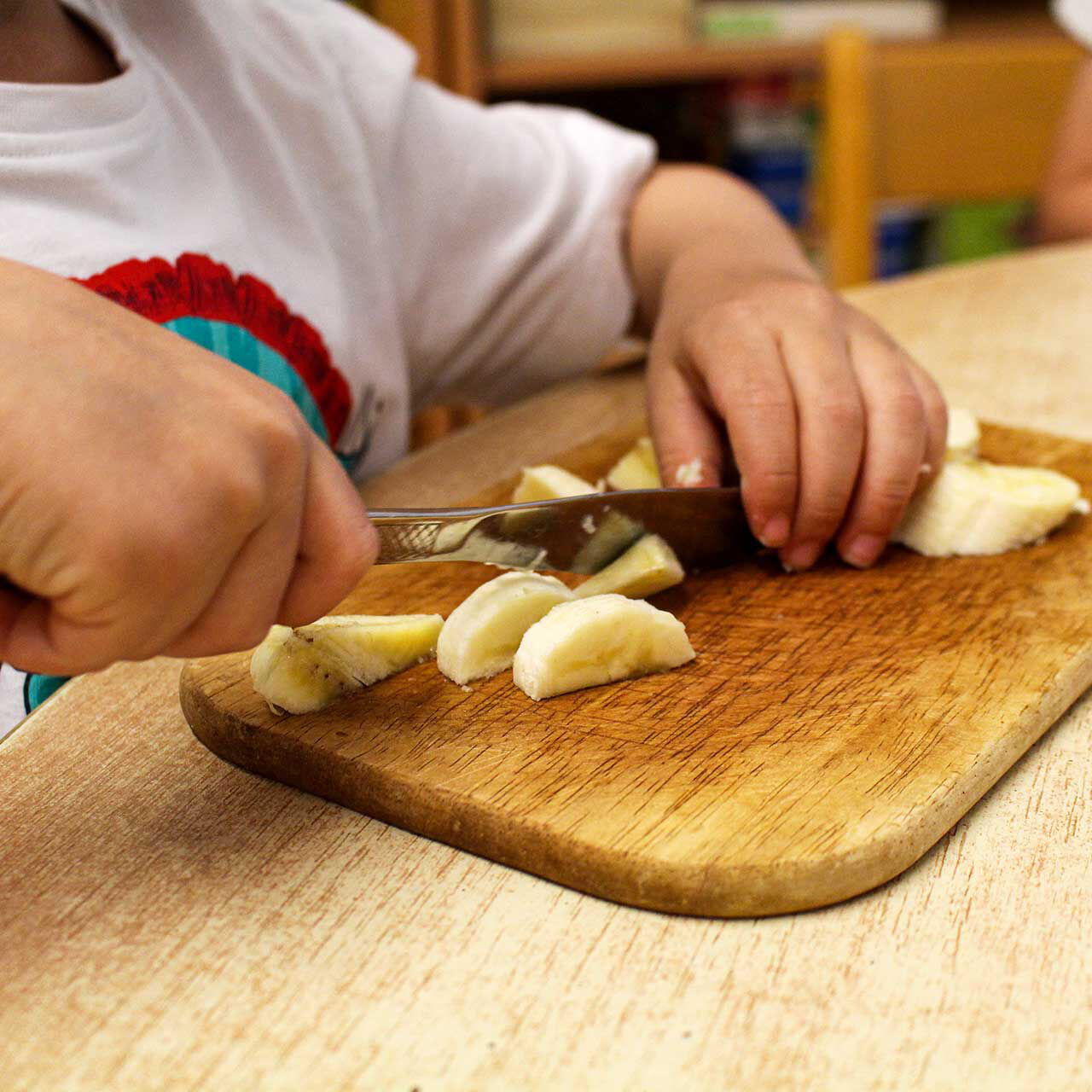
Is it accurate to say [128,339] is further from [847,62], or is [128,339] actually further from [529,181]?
[847,62]

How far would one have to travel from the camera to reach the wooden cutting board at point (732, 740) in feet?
1.45

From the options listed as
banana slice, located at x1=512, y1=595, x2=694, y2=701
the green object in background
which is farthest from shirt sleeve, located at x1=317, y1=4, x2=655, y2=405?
the green object in background

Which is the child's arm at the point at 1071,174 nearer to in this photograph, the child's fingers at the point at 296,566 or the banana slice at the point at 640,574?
the banana slice at the point at 640,574

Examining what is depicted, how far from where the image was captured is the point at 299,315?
858mm

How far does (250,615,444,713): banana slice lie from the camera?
54 cm

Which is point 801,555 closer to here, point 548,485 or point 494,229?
point 548,485

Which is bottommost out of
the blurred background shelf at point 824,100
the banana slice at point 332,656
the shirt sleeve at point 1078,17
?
the blurred background shelf at point 824,100

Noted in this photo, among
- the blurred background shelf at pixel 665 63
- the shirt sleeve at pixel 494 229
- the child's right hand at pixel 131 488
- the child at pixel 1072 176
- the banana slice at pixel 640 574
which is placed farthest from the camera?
the blurred background shelf at pixel 665 63

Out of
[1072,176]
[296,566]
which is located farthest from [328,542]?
[1072,176]

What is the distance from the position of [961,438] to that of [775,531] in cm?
18

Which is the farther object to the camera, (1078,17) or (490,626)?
(1078,17)

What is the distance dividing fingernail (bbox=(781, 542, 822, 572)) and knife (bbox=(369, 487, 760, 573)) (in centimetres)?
3

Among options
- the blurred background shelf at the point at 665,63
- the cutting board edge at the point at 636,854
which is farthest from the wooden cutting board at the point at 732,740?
the blurred background shelf at the point at 665,63

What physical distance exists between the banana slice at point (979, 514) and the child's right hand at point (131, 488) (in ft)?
1.29
